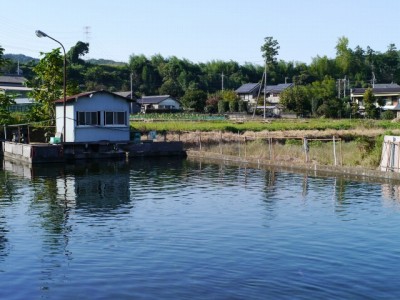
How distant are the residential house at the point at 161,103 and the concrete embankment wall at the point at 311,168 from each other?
Answer: 53.2m

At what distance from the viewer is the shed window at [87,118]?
36375 millimetres

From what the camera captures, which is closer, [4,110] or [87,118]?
[87,118]

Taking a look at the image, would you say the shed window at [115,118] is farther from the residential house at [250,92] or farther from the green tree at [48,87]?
the residential house at [250,92]

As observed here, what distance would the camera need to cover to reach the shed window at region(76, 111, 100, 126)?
36.4 metres

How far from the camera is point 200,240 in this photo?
46.1ft

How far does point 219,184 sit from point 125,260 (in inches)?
491

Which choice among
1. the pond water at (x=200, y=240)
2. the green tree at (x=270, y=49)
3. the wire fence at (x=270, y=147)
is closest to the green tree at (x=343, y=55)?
the green tree at (x=270, y=49)

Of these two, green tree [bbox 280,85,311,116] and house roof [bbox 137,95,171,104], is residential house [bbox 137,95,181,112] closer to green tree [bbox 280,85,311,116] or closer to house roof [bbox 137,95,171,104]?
house roof [bbox 137,95,171,104]

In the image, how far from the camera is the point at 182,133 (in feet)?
147

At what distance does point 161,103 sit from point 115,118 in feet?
170

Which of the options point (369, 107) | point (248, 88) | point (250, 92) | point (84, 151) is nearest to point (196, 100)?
point (250, 92)

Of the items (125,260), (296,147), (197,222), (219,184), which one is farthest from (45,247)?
(296,147)

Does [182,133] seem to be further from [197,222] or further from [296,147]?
[197,222]

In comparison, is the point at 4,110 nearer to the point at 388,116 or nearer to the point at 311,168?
the point at 311,168
